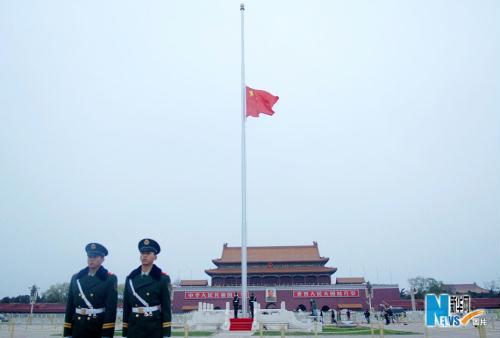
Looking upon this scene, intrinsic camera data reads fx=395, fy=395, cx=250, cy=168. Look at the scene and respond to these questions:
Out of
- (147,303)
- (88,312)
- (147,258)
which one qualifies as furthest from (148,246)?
(88,312)

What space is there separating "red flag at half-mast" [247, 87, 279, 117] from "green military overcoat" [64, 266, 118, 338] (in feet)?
28.2

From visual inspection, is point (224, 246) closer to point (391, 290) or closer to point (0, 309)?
point (391, 290)

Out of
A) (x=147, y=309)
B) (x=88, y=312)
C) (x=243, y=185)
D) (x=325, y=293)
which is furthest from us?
(x=325, y=293)

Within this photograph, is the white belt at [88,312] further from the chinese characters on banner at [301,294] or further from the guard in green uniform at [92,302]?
the chinese characters on banner at [301,294]

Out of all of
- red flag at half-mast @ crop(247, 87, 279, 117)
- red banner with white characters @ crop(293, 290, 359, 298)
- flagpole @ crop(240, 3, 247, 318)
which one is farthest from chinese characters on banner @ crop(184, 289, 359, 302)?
red flag at half-mast @ crop(247, 87, 279, 117)

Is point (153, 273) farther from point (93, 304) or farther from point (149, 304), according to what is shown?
point (93, 304)

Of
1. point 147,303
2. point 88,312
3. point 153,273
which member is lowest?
point 88,312

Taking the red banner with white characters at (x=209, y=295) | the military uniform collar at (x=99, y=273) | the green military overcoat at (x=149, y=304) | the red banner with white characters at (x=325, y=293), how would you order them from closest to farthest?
the green military overcoat at (x=149, y=304), the military uniform collar at (x=99, y=273), the red banner with white characters at (x=325, y=293), the red banner with white characters at (x=209, y=295)

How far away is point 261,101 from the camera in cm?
1213

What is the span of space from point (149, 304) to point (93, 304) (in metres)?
0.66

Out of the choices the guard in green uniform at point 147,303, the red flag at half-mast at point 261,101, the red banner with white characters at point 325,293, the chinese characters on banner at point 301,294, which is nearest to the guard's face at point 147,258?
the guard in green uniform at point 147,303

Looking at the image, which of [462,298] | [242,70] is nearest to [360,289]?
[242,70]

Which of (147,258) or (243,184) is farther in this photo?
(243,184)

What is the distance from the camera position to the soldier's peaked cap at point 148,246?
13.2ft
